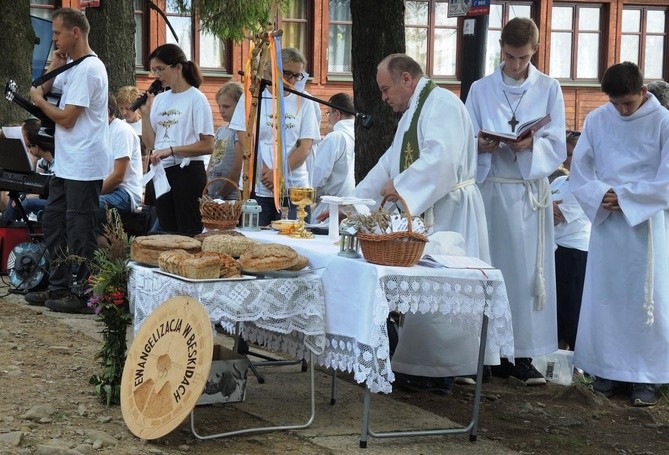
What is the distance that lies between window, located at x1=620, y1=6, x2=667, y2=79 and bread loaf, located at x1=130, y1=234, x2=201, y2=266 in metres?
25.5

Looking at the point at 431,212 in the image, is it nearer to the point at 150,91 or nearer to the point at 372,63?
the point at 372,63

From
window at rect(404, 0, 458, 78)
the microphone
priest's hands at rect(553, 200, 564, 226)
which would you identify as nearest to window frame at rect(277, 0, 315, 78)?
window at rect(404, 0, 458, 78)

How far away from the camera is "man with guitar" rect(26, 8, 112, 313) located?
8828 millimetres

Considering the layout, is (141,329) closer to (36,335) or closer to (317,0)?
(36,335)

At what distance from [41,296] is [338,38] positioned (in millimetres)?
19092

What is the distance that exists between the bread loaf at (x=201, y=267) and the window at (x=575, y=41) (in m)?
24.8

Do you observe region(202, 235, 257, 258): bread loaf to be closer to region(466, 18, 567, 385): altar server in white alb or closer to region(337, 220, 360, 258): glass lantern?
region(337, 220, 360, 258): glass lantern

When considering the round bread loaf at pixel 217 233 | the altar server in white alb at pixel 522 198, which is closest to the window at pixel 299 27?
the altar server in white alb at pixel 522 198

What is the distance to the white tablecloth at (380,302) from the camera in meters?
5.36

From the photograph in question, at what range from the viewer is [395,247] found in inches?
213

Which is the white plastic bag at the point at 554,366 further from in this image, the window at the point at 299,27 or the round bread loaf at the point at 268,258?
the window at the point at 299,27

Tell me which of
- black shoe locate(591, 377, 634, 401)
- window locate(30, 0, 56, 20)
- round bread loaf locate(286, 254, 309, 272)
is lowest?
black shoe locate(591, 377, 634, 401)

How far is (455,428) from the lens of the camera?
606 cm

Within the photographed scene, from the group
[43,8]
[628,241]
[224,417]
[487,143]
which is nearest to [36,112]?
[487,143]
